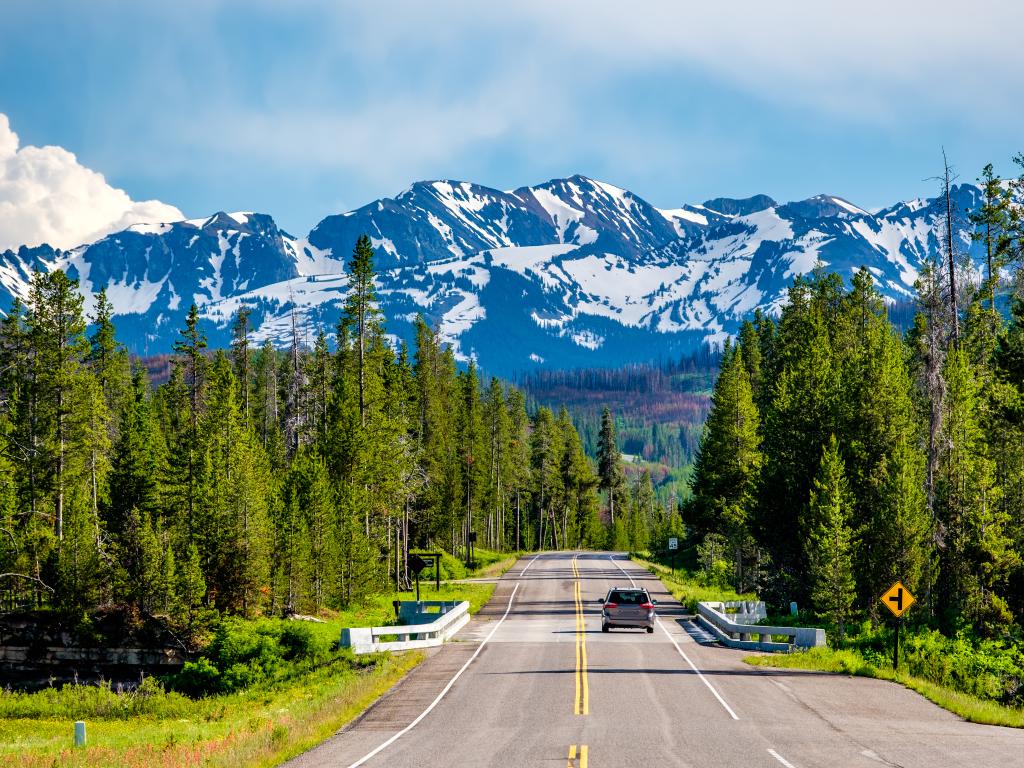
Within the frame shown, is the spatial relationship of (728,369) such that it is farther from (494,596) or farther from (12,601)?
(12,601)

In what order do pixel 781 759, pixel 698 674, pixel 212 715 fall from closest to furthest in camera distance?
pixel 781 759 → pixel 698 674 → pixel 212 715

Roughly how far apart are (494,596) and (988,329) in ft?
103

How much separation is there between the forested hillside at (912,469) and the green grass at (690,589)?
12.4ft

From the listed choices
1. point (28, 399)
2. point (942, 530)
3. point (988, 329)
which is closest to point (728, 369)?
point (988, 329)

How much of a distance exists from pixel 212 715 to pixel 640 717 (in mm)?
20805

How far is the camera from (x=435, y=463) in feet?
278

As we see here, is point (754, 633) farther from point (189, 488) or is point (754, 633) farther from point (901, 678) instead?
point (189, 488)

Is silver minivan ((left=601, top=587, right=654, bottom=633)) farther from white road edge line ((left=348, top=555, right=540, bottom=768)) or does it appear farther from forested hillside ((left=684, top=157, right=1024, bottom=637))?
forested hillside ((left=684, top=157, right=1024, bottom=637))

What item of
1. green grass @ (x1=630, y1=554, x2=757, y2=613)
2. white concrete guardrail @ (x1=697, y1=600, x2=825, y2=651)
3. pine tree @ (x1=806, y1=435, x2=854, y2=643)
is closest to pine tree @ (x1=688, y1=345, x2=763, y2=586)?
green grass @ (x1=630, y1=554, x2=757, y2=613)

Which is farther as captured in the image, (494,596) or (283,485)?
(494,596)

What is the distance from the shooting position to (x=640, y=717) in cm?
2272

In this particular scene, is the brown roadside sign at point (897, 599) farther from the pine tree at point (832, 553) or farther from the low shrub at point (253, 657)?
the low shrub at point (253, 657)

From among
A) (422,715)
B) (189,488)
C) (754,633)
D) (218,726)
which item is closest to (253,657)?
(189,488)

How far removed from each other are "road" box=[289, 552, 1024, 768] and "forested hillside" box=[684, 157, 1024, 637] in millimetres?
11206
